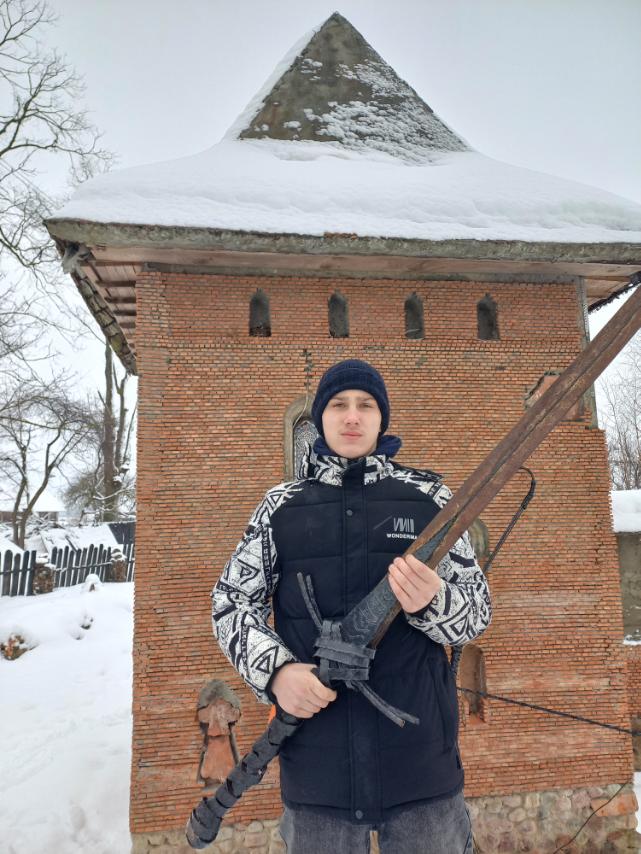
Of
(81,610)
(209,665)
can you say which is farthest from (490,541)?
(81,610)

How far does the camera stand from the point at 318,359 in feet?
21.0

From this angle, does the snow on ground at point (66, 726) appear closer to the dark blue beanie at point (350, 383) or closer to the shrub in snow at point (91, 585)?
the shrub in snow at point (91, 585)

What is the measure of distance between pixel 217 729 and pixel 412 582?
507 cm

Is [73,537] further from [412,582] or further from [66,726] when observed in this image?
[412,582]

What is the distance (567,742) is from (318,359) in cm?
512

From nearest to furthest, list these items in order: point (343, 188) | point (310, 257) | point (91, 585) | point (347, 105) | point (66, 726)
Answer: point (343, 188)
point (310, 257)
point (347, 105)
point (66, 726)
point (91, 585)

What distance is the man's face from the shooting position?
208 cm

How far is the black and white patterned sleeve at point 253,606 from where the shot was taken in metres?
1.80

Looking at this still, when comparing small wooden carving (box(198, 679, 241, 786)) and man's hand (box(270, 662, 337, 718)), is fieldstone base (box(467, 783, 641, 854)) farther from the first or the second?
man's hand (box(270, 662, 337, 718))

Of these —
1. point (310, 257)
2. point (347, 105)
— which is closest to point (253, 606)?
point (310, 257)

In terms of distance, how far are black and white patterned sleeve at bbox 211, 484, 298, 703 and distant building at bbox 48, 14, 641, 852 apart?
403cm

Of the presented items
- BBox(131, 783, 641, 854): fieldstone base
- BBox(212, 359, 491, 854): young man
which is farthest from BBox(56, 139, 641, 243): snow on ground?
BBox(131, 783, 641, 854): fieldstone base

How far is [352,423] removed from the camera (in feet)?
6.86

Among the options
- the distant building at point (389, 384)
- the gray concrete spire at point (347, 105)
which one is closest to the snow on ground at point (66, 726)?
the distant building at point (389, 384)
